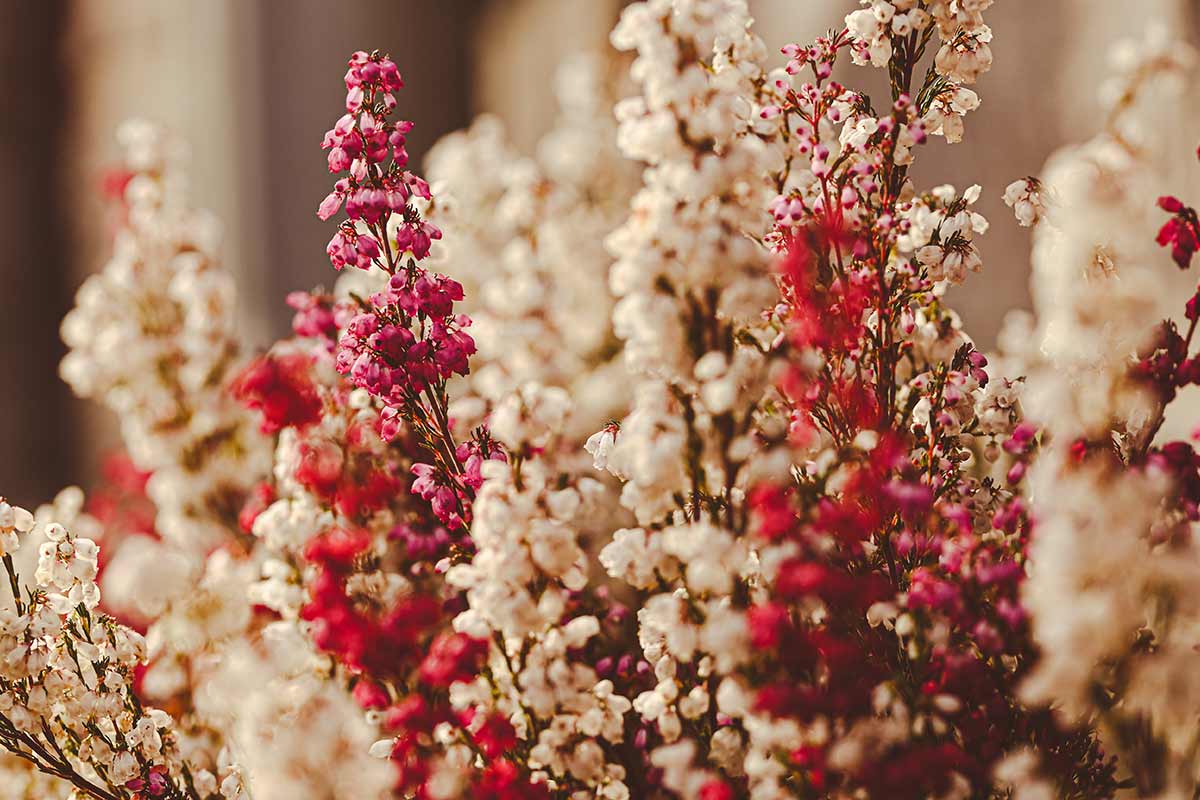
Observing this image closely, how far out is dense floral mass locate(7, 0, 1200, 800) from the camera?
0.42 m

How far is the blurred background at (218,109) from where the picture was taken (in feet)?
6.27

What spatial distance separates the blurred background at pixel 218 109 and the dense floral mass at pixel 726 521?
0.82 metres

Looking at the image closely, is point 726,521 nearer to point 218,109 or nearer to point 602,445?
point 602,445

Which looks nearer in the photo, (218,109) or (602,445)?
(602,445)

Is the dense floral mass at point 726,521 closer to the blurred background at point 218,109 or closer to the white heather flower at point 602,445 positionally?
the white heather flower at point 602,445

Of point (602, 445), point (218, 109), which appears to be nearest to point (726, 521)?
point (602, 445)

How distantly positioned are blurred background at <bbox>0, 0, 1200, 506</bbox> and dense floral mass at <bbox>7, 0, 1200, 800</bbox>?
0.82 meters

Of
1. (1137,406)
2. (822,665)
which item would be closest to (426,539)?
(822,665)

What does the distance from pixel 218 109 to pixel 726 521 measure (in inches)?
70.9

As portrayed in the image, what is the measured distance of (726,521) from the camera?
469 mm

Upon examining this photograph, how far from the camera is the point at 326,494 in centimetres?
53

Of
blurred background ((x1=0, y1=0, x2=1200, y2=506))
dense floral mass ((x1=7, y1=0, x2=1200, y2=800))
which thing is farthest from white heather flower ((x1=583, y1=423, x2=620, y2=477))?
blurred background ((x1=0, y1=0, x2=1200, y2=506))

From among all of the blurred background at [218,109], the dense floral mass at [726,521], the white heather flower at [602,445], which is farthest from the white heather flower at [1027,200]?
the blurred background at [218,109]

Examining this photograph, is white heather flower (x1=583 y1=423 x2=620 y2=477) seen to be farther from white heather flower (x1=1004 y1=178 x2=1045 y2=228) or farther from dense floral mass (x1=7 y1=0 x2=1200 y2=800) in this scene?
white heather flower (x1=1004 y1=178 x2=1045 y2=228)
